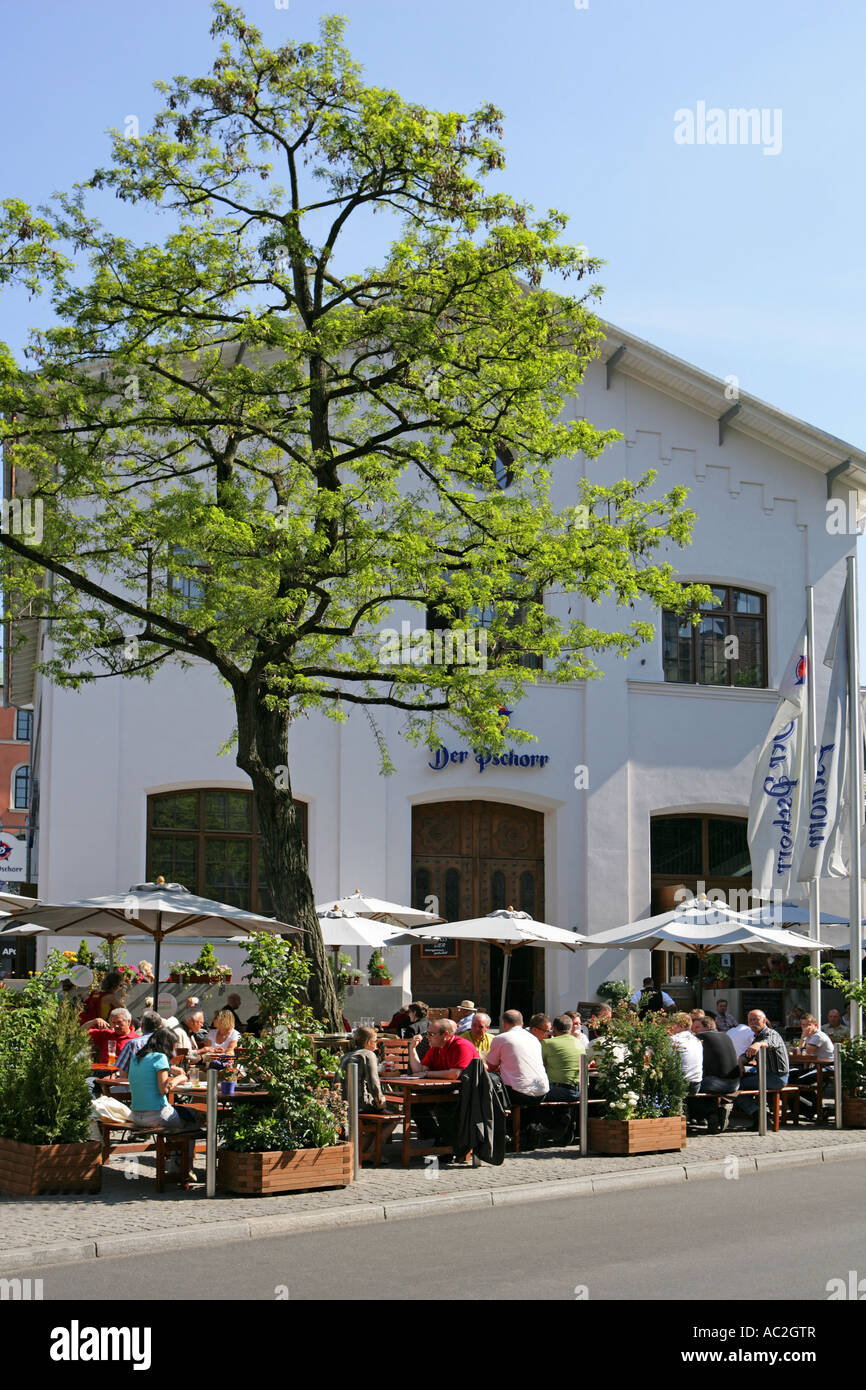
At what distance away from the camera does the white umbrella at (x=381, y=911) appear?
22.5 meters

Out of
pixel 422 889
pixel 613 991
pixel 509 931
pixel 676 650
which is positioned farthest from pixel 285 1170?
pixel 676 650

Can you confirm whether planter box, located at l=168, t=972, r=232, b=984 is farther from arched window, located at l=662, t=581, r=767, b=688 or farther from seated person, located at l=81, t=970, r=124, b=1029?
arched window, located at l=662, t=581, r=767, b=688

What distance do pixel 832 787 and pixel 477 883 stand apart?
8.42 meters

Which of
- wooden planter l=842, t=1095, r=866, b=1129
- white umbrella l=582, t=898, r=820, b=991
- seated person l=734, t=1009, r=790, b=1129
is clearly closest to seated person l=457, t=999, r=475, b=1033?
white umbrella l=582, t=898, r=820, b=991

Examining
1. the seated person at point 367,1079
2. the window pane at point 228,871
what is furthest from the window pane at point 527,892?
the seated person at point 367,1079

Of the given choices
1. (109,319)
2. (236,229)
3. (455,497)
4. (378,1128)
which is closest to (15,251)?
(109,319)

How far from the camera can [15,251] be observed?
15.9 meters

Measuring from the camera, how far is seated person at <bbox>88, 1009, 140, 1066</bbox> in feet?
54.9

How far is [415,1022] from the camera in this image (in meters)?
21.2

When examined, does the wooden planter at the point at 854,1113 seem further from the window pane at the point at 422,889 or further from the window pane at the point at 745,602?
the window pane at the point at 745,602

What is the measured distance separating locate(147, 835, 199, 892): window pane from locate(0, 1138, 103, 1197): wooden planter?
1267cm

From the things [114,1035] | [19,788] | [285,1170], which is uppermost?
[19,788]

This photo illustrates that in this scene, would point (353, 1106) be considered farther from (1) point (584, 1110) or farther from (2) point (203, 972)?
(2) point (203, 972)

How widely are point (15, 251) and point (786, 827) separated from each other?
42.6ft
